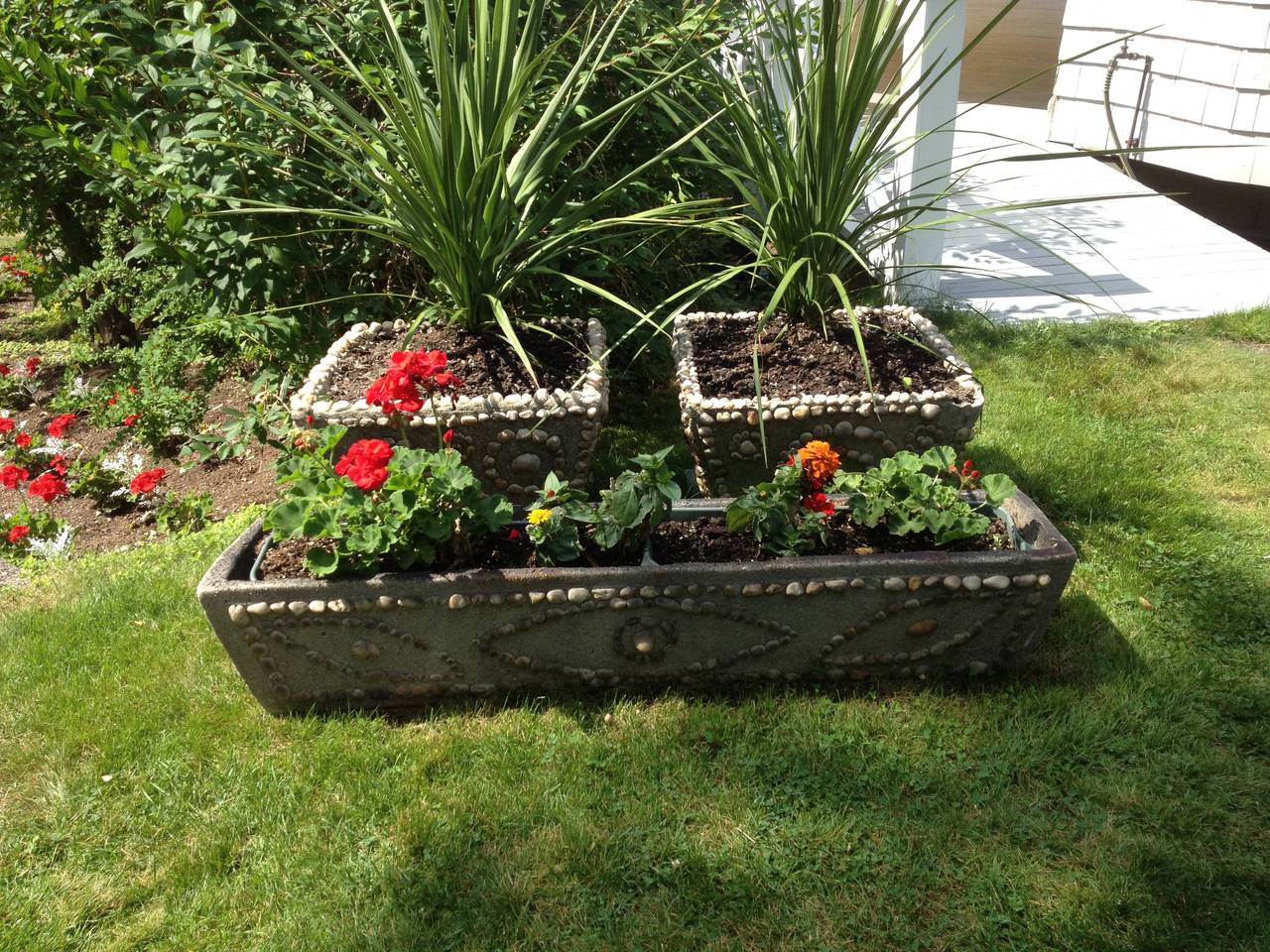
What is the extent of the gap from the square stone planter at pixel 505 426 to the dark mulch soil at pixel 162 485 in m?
1.13

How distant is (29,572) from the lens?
3074mm

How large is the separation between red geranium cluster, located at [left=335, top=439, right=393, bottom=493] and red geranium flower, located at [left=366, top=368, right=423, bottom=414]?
14 centimetres

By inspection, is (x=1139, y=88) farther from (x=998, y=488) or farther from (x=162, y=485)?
(x=162, y=485)

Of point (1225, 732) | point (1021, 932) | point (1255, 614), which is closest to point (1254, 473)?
point (1255, 614)

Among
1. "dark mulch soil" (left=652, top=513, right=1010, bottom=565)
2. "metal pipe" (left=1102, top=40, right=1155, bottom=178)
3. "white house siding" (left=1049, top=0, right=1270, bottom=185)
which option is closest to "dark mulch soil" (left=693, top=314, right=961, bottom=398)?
"dark mulch soil" (left=652, top=513, right=1010, bottom=565)

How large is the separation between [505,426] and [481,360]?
294 millimetres

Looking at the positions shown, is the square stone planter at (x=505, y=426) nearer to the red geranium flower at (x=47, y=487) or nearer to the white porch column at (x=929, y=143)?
the red geranium flower at (x=47, y=487)

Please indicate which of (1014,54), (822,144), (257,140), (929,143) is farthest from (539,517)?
(1014,54)

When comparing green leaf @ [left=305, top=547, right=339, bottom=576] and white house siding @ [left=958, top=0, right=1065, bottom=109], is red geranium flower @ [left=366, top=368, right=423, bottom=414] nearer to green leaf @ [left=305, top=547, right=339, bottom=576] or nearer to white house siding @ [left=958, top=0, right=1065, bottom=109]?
green leaf @ [left=305, top=547, right=339, bottom=576]

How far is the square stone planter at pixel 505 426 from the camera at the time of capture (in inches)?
92.9

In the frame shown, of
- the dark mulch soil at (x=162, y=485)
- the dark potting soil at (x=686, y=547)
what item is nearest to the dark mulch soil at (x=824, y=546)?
the dark potting soil at (x=686, y=547)

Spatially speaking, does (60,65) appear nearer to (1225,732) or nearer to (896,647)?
(896,647)

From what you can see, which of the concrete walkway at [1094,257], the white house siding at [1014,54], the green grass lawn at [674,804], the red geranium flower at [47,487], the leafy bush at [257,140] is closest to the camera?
the green grass lawn at [674,804]

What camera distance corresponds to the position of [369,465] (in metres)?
1.95
